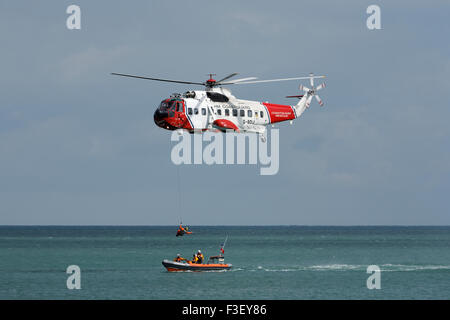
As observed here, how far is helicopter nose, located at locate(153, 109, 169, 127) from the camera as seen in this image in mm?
47781

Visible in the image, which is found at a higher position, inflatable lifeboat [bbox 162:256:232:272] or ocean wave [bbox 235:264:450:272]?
inflatable lifeboat [bbox 162:256:232:272]

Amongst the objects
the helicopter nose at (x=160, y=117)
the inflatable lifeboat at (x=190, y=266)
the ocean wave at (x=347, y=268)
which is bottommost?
the ocean wave at (x=347, y=268)

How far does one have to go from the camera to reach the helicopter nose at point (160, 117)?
4778cm

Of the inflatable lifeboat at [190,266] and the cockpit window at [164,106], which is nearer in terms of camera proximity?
the cockpit window at [164,106]

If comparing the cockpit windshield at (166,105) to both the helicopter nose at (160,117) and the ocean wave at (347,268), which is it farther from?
the ocean wave at (347,268)

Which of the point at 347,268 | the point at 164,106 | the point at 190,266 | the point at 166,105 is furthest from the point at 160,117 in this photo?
the point at 347,268

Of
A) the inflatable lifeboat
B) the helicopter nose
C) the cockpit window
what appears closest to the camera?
the helicopter nose

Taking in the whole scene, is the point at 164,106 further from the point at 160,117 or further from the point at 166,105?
the point at 160,117

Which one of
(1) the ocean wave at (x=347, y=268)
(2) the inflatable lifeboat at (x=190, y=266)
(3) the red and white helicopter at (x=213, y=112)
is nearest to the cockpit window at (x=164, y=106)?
(3) the red and white helicopter at (x=213, y=112)

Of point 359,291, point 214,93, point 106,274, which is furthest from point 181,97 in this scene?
point 106,274

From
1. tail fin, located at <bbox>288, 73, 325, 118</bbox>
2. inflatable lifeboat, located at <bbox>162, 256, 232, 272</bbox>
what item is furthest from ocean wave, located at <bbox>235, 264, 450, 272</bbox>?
tail fin, located at <bbox>288, 73, 325, 118</bbox>

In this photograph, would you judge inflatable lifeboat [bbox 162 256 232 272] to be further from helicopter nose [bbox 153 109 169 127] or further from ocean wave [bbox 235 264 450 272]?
helicopter nose [bbox 153 109 169 127]
